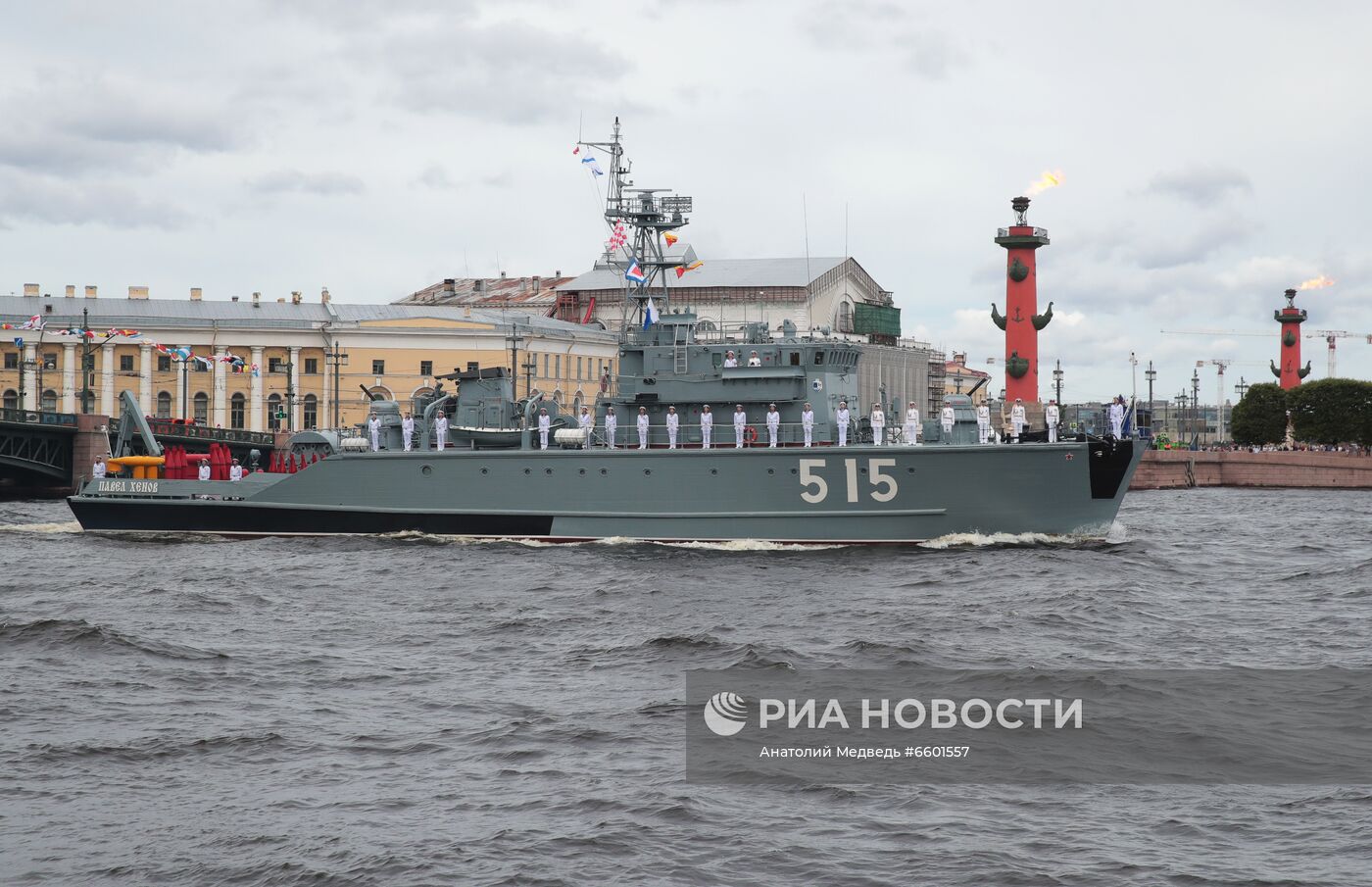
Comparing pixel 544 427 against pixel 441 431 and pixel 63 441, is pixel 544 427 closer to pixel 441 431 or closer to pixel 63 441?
pixel 441 431

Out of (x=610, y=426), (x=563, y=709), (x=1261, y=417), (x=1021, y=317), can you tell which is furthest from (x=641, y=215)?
(x=1261, y=417)

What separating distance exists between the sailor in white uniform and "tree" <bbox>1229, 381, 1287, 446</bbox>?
61.5 meters

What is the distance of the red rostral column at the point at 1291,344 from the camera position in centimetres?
9856

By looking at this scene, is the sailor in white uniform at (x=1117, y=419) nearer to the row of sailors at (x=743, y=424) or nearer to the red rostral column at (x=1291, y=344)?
the row of sailors at (x=743, y=424)

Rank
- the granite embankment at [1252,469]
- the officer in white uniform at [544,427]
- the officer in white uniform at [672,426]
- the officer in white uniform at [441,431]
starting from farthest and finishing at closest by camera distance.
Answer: the granite embankment at [1252,469], the officer in white uniform at [441,431], the officer in white uniform at [544,427], the officer in white uniform at [672,426]

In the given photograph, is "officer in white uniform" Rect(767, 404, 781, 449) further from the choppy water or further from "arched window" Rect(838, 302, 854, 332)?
"arched window" Rect(838, 302, 854, 332)

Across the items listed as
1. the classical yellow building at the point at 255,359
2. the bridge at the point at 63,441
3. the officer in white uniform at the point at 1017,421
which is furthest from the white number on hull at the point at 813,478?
the classical yellow building at the point at 255,359

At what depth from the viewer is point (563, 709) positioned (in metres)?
15.8

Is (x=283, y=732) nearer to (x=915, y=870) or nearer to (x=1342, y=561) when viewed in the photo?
(x=915, y=870)

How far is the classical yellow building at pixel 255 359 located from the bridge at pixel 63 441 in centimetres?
1459

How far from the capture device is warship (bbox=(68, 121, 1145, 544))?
31828 mm

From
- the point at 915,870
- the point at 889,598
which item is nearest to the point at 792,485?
the point at 889,598

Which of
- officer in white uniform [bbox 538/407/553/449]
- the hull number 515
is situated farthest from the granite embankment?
officer in white uniform [bbox 538/407/553/449]

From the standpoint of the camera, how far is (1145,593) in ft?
82.8
